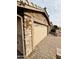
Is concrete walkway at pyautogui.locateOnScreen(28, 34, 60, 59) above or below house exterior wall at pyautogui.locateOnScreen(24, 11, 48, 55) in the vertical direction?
below

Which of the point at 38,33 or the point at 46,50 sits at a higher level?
the point at 38,33

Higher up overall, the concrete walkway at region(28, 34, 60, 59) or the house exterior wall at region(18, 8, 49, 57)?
the house exterior wall at region(18, 8, 49, 57)

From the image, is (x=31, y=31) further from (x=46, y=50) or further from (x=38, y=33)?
(x=46, y=50)

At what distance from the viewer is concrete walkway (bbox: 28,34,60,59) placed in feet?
6.10

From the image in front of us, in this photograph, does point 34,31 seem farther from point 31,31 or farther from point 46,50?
point 46,50

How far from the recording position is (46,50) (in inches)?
73.8

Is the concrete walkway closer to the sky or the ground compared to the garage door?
closer to the ground

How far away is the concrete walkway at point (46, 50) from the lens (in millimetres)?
1860

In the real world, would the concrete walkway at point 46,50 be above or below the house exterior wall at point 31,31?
below

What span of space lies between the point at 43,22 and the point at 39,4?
0.21 meters

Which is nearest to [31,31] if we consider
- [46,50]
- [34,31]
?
[34,31]
